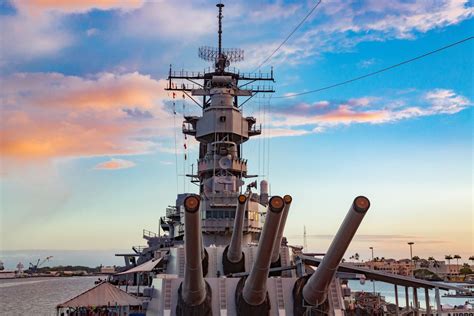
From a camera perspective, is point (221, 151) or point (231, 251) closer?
point (231, 251)

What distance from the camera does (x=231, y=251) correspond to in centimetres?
1449

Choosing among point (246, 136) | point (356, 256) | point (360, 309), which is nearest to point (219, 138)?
point (246, 136)

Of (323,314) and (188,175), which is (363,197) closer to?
(323,314)

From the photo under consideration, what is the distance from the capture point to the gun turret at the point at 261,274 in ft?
26.8

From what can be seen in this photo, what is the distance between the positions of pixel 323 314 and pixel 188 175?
2206 centimetres

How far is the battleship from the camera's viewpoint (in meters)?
8.39

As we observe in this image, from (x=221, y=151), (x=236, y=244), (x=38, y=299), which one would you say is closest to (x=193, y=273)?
(x=236, y=244)

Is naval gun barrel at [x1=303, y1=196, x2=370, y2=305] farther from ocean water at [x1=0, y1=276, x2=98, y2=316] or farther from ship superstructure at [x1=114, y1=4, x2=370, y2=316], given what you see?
ocean water at [x1=0, y1=276, x2=98, y2=316]

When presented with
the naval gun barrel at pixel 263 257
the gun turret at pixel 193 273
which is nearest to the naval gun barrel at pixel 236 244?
the gun turret at pixel 193 273

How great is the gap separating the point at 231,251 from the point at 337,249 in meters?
6.66

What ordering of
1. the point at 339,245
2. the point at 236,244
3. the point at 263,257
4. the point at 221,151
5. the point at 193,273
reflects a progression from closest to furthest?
the point at 339,245
the point at 263,257
the point at 193,273
the point at 236,244
the point at 221,151

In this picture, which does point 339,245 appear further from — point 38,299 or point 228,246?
point 38,299

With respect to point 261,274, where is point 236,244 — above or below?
above

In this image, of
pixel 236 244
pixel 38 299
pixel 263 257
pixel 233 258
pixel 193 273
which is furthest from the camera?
pixel 38 299
